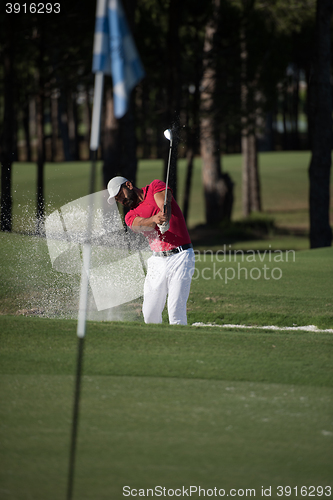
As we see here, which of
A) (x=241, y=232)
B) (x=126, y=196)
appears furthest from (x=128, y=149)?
(x=126, y=196)

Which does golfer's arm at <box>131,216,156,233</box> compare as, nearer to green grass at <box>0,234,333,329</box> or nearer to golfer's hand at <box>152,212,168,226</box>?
golfer's hand at <box>152,212,168,226</box>

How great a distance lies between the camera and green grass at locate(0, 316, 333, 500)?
301 centimetres

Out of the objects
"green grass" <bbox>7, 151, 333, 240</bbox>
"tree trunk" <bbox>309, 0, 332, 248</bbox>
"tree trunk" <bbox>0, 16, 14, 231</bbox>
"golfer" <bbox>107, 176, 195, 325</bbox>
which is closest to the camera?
"golfer" <bbox>107, 176, 195, 325</bbox>

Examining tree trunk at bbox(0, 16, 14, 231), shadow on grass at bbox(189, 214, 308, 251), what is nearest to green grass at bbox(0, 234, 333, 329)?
tree trunk at bbox(0, 16, 14, 231)

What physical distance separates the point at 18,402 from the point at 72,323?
1.98 metres

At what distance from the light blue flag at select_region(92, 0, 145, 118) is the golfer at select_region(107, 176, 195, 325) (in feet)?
4.80

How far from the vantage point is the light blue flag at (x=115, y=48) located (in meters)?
4.46

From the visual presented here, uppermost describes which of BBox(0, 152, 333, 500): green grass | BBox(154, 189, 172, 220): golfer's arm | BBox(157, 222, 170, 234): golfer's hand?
BBox(154, 189, 172, 220): golfer's arm

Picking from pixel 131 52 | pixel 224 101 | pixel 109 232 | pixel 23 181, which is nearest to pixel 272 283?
pixel 109 232

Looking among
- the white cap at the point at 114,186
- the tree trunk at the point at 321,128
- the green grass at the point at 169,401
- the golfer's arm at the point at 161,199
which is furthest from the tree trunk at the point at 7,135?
the golfer's arm at the point at 161,199

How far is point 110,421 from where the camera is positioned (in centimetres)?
361

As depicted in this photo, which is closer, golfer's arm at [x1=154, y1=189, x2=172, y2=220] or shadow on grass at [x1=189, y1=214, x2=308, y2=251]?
golfer's arm at [x1=154, y1=189, x2=172, y2=220]

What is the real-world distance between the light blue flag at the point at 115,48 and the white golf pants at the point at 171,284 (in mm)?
2006

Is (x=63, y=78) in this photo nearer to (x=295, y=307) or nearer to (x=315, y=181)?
(x=315, y=181)
